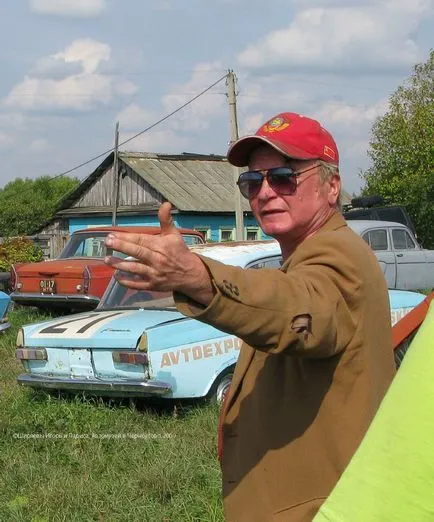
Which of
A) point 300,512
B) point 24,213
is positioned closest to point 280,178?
point 300,512

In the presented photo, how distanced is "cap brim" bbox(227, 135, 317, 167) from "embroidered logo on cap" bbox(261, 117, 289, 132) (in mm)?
41

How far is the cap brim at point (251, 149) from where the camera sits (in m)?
2.14

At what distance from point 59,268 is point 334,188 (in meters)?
11.4

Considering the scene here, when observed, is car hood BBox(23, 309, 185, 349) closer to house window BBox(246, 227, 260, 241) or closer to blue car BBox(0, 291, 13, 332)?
blue car BBox(0, 291, 13, 332)

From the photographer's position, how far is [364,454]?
4.39 feet

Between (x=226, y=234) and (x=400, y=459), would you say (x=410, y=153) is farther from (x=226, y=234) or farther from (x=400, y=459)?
(x=400, y=459)

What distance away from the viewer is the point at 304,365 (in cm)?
196

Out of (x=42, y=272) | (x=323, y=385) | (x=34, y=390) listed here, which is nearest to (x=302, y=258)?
(x=323, y=385)

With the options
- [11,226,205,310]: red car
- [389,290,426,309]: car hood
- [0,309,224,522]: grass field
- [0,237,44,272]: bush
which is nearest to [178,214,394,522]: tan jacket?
[0,309,224,522]: grass field

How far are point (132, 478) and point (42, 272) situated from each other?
844 cm

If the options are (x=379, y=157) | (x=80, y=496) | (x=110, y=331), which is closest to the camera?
(x=80, y=496)

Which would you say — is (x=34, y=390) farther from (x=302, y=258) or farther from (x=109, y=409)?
(x=302, y=258)

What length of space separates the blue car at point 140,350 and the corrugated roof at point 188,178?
2505 centimetres

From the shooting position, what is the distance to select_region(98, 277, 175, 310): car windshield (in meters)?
7.59
